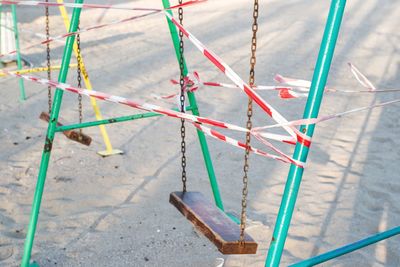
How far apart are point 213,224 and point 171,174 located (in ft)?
6.10

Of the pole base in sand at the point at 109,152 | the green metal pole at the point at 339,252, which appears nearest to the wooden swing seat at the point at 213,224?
the green metal pole at the point at 339,252

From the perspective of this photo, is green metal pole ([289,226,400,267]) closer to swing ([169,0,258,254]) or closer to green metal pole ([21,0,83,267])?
swing ([169,0,258,254])

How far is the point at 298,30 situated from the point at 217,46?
4.95ft

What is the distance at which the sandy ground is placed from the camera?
10.3ft

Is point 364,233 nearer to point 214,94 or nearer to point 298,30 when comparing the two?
point 214,94

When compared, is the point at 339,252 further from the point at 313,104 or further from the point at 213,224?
the point at 313,104

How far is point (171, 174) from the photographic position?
4.12 m

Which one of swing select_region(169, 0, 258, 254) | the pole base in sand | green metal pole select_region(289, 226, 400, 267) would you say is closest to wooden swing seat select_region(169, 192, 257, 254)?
swing select_region(169, 0, 258, 254)

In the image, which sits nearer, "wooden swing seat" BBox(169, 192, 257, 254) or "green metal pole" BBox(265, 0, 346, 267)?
"green metal pole" BBox(265, 0, 346, 267)

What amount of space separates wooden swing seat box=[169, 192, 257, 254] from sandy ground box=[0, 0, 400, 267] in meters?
0.54

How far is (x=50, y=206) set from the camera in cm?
362

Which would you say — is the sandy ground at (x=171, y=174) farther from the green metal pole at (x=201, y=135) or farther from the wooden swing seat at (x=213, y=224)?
the wooden swing seat at (x=213, y=224)

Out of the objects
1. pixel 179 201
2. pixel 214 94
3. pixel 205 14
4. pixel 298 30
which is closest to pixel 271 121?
pixel 214 94

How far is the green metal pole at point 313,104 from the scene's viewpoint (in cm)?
169
